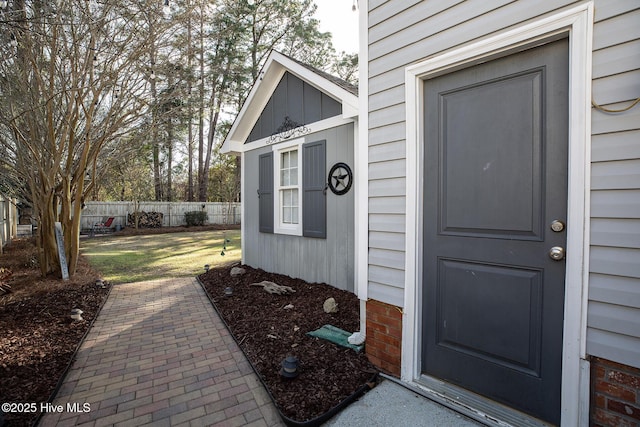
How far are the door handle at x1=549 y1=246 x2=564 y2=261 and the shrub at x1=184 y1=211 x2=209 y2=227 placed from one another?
1851cm

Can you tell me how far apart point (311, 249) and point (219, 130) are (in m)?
17.0

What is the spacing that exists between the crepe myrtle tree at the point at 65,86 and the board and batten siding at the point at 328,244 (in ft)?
8.75

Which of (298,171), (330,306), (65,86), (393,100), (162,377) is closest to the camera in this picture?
(393,100)

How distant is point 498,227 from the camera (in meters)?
1.95

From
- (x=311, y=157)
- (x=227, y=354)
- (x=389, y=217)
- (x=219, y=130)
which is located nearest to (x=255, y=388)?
(x=227, y=354)

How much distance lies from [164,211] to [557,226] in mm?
19302

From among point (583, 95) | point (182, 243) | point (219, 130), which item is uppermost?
point (219, 130)

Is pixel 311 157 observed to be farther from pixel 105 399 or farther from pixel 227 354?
pixel 105 399

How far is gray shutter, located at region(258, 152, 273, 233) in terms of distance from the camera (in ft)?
19.6

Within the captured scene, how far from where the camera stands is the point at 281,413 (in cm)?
209

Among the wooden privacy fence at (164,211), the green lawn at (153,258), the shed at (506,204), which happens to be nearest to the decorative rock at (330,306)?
the shed at (506,204)

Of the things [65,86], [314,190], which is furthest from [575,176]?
[65,86]

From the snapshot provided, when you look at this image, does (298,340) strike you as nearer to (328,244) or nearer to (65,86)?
(328,244)

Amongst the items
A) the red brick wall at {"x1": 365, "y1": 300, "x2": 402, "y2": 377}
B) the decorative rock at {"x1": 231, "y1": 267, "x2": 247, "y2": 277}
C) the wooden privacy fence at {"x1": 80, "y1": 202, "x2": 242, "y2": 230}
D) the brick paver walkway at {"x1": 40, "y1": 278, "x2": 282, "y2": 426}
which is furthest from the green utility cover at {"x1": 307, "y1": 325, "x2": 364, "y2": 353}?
the wooden privacy fence at {"x1": 80, "y1": 202, "x2": 242, "y2": 230}
